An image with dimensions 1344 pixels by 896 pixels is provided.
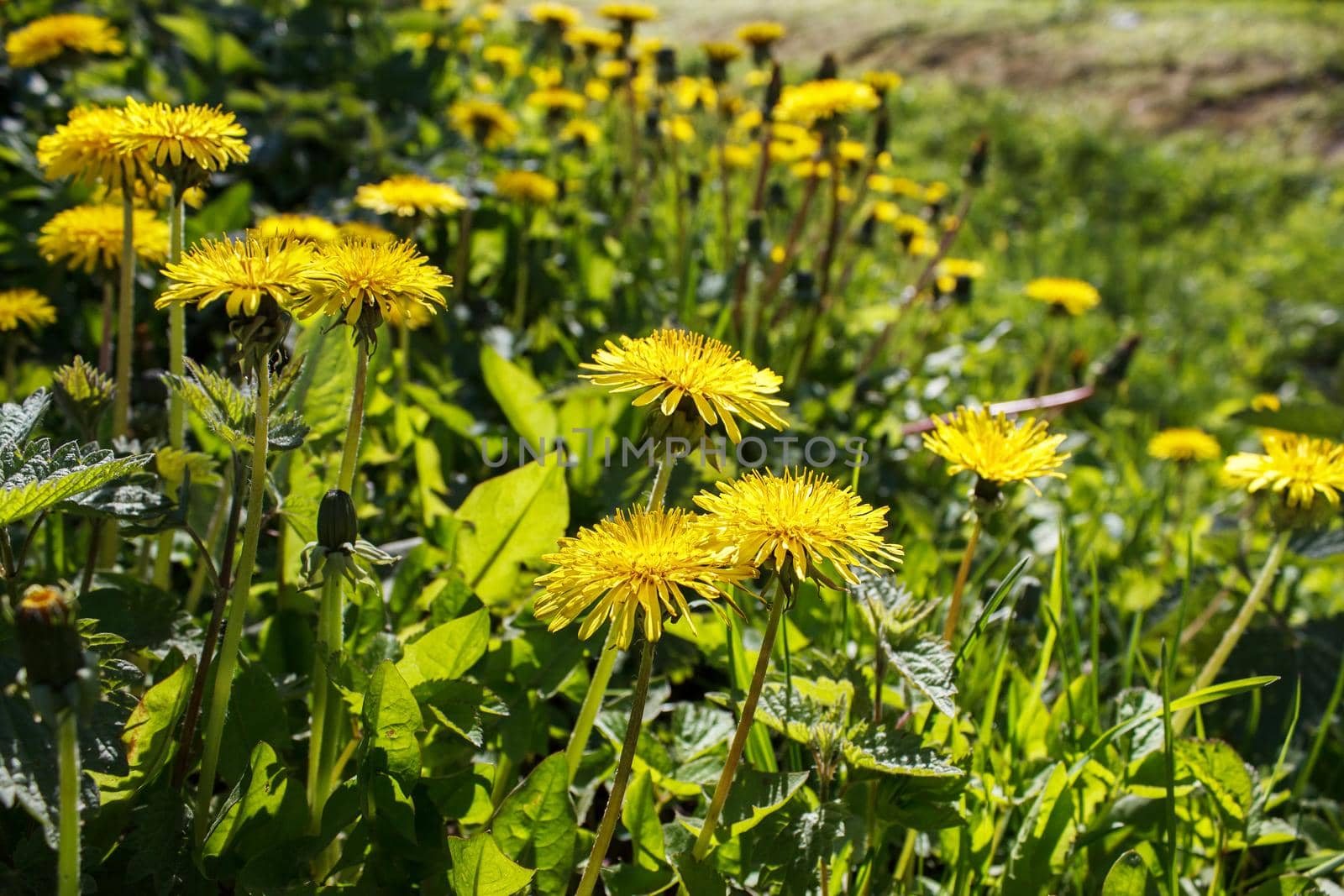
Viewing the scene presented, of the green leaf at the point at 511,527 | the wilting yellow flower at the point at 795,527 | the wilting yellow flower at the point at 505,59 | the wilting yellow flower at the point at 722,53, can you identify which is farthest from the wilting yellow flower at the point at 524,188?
the wilting yellow flower at the point at 795,527

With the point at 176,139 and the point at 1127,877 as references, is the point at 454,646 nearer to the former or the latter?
the point at 176,139

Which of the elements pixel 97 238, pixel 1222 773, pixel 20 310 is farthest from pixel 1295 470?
pixel 20 310

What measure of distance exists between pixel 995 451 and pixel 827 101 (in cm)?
123

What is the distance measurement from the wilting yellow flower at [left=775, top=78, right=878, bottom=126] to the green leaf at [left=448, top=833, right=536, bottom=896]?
1.76 metres

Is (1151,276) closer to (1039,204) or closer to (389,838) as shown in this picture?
(1039,204)

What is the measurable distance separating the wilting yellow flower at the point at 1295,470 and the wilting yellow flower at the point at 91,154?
160 centimetres

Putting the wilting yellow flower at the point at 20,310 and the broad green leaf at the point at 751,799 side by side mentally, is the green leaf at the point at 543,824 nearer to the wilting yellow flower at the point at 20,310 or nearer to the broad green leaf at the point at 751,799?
the broad green leaf at the point at 751,799

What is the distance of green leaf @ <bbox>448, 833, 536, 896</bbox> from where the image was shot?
1.02m

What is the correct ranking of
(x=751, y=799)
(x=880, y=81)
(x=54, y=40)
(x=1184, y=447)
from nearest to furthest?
(x=751, y=799), (x=54, y=40), (x=1184, y=447), (x=880, y=81)

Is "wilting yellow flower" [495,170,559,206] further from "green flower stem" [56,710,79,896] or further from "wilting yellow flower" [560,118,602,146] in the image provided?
"green flower stem" [56,710,79,896]

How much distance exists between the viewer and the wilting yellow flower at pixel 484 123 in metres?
2.75

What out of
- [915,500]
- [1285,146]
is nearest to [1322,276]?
[1285,146]

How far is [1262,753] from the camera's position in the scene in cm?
176

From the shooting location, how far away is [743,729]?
39.4 inches
